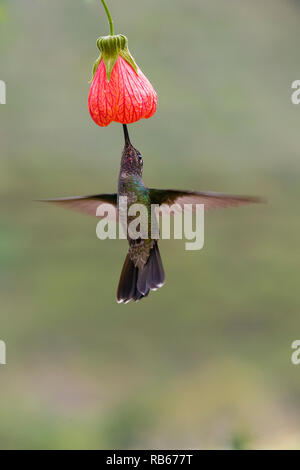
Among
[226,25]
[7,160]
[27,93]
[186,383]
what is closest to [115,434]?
[186,383]

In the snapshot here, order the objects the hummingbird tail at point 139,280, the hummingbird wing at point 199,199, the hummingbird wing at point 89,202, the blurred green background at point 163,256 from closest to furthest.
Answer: the hummingbird wing at point 199,199
the hummingbird wing at point 89,202
the hummingbird tail at point 139,280
the blurred green background at point 163,256

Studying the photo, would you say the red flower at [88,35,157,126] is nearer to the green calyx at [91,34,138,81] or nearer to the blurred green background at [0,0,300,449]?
the green calyx at [91,34,138,81]

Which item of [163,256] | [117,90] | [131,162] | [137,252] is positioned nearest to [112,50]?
[117,90]

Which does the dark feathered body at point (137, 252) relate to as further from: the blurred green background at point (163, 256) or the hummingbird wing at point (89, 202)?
the blurred green background at point (163, 256)

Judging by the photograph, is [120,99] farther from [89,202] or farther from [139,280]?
[139,280]

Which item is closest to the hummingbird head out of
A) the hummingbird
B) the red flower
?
the hummingbird

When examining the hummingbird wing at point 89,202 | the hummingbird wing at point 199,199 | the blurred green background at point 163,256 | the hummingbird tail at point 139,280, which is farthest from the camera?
the blurred green background at point 163,256

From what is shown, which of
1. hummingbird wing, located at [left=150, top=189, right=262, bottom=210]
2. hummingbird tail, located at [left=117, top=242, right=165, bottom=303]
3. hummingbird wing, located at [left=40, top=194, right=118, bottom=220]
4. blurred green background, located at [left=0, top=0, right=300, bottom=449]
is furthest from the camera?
blurred green background, located at [left=0, top=0, right=300, bottom=449]

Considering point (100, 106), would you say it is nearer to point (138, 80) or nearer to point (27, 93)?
point (138, 80)

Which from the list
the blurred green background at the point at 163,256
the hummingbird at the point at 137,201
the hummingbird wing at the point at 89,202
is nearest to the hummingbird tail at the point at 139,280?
the hummingbird at the point at 137,201
